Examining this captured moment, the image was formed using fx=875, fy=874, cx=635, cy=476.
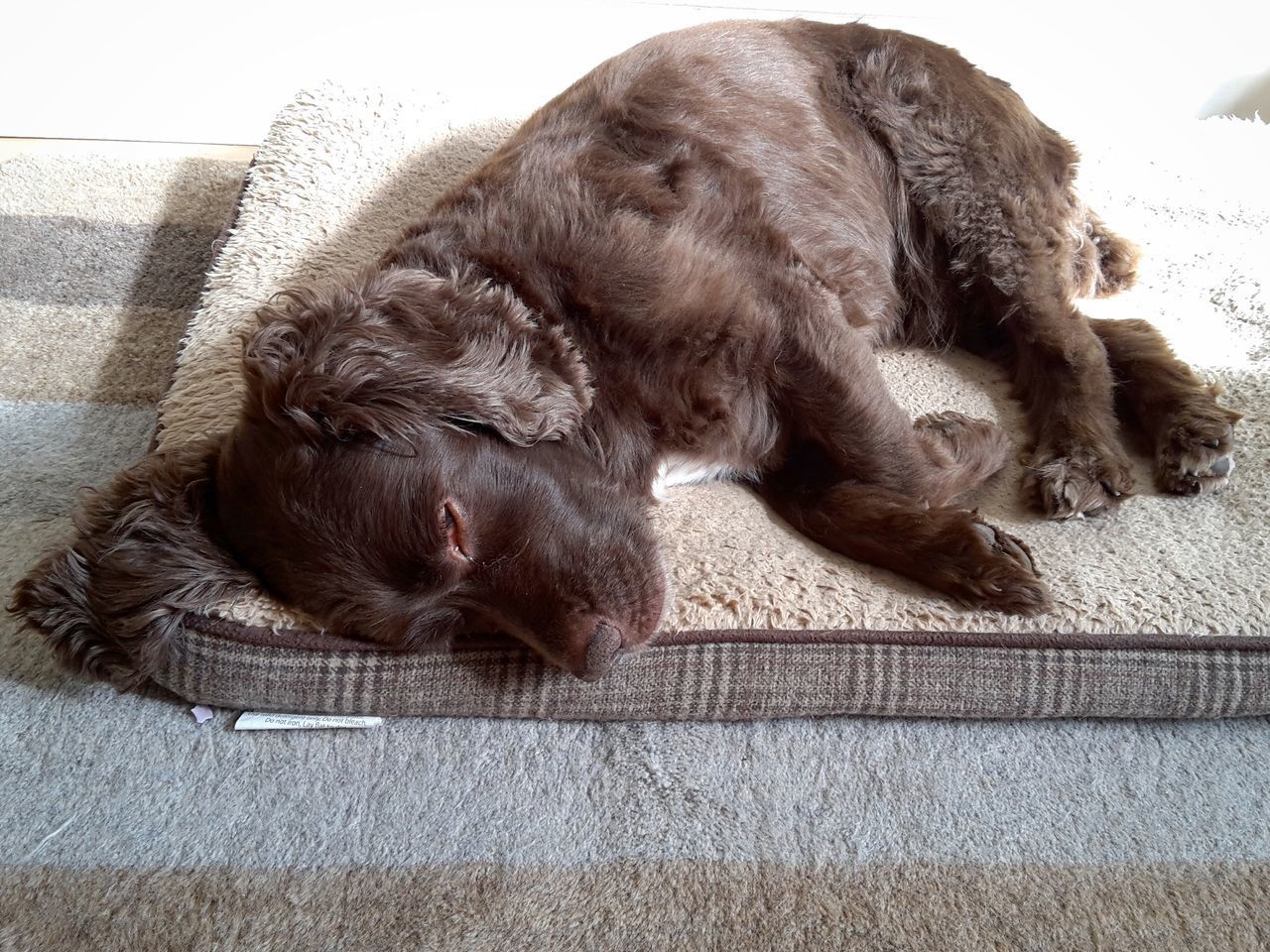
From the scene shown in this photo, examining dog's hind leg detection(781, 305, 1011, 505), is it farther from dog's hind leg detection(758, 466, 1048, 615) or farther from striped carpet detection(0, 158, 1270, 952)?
striped carpet detection(0, 158, 1270, 952)

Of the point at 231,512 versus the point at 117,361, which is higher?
the point at 231,512

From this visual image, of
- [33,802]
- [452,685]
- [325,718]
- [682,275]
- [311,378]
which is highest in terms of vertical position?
[682,275]

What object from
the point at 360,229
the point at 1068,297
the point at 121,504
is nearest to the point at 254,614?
the point at 121,504

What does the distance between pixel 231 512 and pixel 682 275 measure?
3.30 feet

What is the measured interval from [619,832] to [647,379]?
902 millimetres

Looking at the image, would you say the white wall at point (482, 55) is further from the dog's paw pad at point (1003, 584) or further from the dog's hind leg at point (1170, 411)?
the dog's paw pad at point (1003, 584)

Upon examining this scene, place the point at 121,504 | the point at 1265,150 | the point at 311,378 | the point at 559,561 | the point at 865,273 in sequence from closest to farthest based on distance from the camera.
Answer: the point at 311,378
the point at 559,561
the point at 121,504
the point at 865,273
the point at 1265,150

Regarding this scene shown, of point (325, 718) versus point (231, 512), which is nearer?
point (231, 512)

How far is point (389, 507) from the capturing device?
153cm

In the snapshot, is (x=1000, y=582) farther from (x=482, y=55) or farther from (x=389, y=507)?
(x=482, y=55)

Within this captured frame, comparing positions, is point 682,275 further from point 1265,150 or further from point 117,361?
point 1265,150

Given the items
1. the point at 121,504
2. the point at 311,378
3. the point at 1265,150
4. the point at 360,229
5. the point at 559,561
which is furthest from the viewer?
the point at 1265,150

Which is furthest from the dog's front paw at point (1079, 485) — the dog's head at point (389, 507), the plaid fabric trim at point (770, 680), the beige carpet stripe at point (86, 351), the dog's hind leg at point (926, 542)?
the beige carpet stripe at point (86, 351)

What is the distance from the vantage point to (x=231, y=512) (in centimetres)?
168
